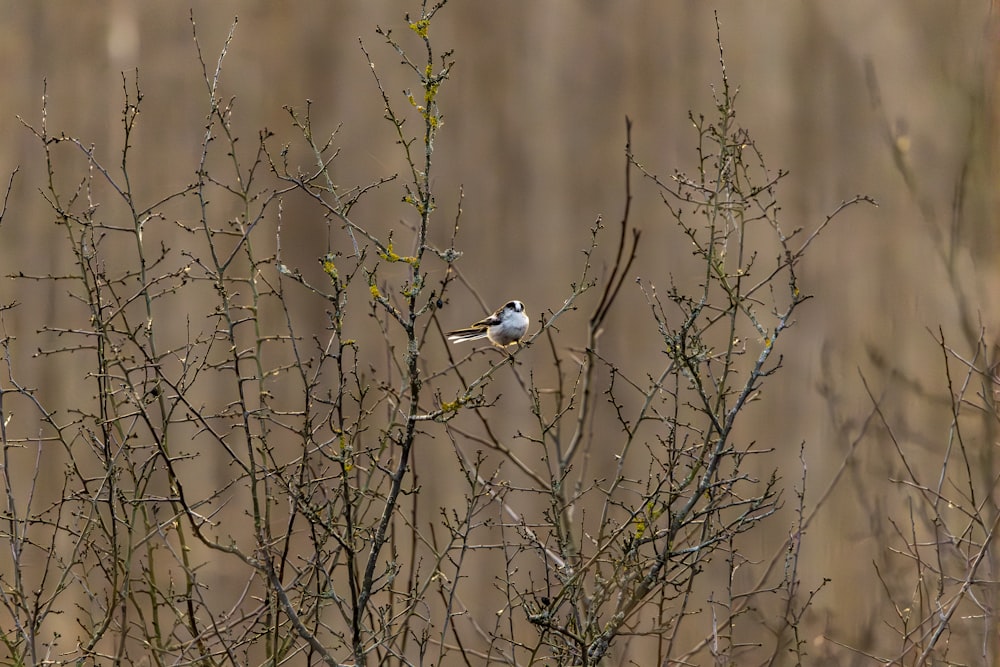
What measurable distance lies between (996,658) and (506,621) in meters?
3.36

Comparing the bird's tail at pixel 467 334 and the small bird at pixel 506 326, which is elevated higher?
the bird's tail at pixel 467 334

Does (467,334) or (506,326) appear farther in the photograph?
(467,334)

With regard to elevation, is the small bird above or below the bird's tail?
below

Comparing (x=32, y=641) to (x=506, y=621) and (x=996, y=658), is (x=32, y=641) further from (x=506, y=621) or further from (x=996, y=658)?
(x=996, y=658)

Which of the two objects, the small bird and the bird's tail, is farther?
the bird's tail

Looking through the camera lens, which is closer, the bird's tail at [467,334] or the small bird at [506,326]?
the small bird at [506,326]

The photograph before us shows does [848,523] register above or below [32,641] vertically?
above

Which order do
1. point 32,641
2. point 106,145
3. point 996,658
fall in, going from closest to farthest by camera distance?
point 32,641 → point 996,658 → point 106,145

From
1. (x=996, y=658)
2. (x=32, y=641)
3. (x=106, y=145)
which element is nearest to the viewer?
(x=32, y=641)

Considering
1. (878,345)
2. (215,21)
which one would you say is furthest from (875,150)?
(215,21)

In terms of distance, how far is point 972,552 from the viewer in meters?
7.29

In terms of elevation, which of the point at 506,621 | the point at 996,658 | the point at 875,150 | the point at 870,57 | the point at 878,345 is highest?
the point at 870,57

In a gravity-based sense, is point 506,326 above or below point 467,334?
below

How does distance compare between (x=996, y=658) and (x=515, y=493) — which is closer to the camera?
(x=996, y=658)
